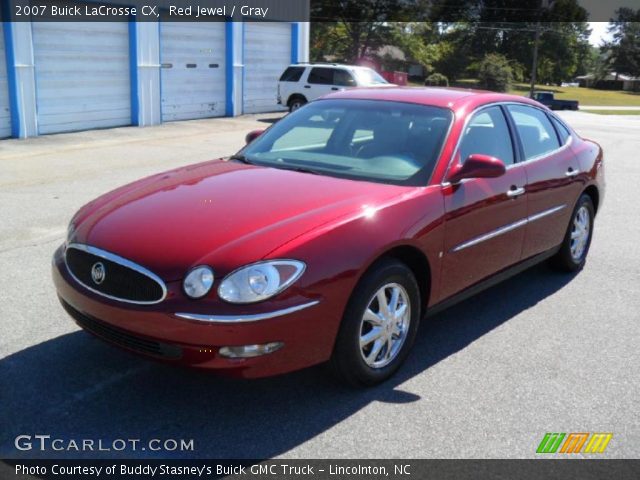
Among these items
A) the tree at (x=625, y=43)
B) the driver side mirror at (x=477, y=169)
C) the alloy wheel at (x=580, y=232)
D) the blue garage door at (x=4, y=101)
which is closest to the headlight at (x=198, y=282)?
the driver side mirror at (x=477, y=169)

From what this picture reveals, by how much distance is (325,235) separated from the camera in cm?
341

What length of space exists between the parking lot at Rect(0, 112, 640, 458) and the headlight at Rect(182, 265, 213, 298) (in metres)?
0.58

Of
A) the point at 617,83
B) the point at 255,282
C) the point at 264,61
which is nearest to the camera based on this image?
the point at 255,282

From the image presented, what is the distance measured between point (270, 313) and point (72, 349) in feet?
5.37

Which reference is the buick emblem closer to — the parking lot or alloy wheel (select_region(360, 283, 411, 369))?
the parking lot

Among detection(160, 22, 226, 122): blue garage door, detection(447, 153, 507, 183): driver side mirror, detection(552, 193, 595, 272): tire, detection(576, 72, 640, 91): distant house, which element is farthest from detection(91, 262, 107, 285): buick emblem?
detection(576, 72, 640, 91): distant house

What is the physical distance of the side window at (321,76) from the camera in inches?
824

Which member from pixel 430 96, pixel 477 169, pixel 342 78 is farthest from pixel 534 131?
pixel 342 78

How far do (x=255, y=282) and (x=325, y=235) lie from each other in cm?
46

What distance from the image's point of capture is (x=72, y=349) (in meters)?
4.14

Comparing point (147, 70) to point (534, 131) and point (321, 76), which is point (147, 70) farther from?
point (534, 131)

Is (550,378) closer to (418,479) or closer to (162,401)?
(418,479)

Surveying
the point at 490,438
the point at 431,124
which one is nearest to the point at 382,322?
the point at 490,438

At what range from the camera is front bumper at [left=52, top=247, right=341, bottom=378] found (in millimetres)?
3127
